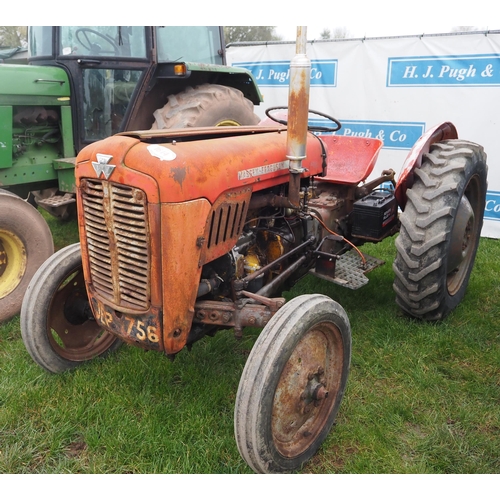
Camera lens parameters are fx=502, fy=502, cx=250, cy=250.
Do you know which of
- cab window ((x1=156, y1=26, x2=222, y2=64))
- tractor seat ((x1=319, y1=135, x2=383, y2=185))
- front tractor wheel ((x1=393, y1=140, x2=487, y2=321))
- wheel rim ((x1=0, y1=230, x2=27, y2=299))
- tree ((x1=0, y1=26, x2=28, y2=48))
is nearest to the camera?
front tractor wheel ((x1=393, y1=140, x2=487, y2=321))

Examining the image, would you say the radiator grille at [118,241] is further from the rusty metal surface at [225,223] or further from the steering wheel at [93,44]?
the steering wheel at [93,44]

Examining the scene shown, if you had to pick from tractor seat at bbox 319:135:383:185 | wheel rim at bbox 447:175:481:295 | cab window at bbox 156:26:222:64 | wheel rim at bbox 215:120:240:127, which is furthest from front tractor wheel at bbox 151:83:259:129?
wheel rim at bbox 447:175:481:295

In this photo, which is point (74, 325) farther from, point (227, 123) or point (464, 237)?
point (464, 237)

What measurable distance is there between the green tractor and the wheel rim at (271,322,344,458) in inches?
92.4

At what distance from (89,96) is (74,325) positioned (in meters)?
2.44

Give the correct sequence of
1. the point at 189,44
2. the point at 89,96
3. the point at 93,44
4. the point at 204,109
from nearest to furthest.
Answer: the point at 204,109 → the point at 93,44 → the point at 89,96 → the point at 189,44

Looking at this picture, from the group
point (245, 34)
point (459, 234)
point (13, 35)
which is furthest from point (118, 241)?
point (245, 34)

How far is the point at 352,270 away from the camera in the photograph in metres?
3.62

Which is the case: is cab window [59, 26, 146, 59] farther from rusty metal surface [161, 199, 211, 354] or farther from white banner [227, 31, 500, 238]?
white banner [227, 31, 500, 238]

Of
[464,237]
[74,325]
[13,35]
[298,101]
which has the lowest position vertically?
[74,325]

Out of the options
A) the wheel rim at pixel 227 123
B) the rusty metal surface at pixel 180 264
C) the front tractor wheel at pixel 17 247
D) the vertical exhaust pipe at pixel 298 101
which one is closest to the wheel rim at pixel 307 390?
the rusty metal surface at pixel 180 264

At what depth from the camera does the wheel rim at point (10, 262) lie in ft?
11.7

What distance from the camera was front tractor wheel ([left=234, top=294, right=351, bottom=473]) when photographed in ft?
6.55

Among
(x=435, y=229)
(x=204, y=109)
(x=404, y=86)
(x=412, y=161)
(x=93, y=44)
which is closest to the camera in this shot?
(x=435, y=229)
